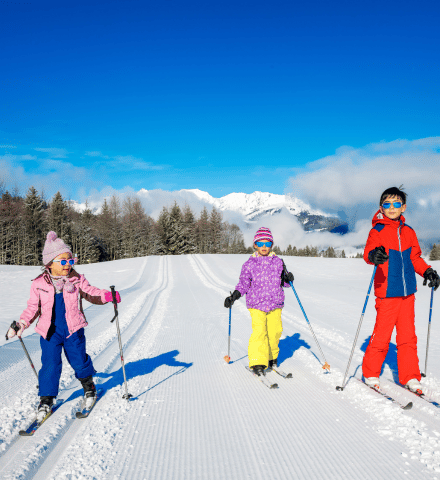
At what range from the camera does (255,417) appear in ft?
9.62

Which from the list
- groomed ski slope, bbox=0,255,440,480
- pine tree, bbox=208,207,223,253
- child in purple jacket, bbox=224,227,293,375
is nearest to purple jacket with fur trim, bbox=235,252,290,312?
child in purple jacket, bbox=224,227,293,375

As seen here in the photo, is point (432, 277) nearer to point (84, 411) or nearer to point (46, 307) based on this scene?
point (84, 411)

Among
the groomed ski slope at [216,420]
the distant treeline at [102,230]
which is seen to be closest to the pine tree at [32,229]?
the distant treeline at [102,230]

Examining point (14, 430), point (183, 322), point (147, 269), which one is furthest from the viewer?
point (147, 269)

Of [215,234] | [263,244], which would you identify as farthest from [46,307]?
[215,234]

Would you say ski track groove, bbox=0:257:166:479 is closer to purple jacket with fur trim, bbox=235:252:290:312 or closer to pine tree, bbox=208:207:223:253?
purple jacket with fur trim, bbox=235:252:290:312

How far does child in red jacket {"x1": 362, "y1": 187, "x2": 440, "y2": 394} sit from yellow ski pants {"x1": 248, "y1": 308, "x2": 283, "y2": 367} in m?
1.10

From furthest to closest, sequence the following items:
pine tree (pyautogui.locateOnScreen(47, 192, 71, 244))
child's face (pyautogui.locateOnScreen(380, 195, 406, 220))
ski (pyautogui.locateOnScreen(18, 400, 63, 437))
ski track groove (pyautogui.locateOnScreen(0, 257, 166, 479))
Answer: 1. pine tree (pyautogui.locateOnScreen(47, 192, 71, 244))
2. child's face (pyautogui.locateOnScreen(380, 195, 406, 220))
3. ski (pyautogui.locateOnScreen(18, 400, 63, 437))
4. ski track groove (pyautogui.locateOnScreen(0, 257, 166, 479))

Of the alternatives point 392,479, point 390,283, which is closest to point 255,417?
point 392,479

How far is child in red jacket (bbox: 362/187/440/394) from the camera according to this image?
11.2 feet

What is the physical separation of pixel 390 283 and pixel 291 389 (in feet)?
5.34

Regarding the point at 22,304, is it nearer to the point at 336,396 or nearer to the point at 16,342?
the point at 16,342

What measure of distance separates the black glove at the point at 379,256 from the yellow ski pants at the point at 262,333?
136 cm

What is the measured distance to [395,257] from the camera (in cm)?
349
